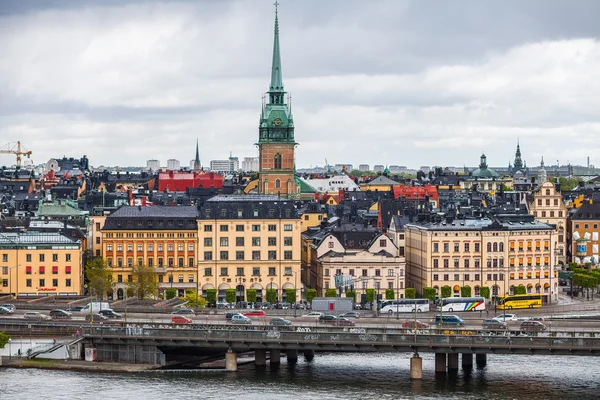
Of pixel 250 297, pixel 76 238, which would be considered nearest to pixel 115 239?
pixel 76 238

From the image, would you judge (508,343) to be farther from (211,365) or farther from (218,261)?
(218,261)

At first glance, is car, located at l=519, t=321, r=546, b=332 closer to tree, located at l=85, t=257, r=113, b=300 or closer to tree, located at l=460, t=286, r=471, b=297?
tree, located at l=460, t=286, r=471, b=297

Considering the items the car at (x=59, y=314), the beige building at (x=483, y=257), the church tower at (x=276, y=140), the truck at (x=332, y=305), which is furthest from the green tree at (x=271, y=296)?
the church tower at (x=276, y=140)

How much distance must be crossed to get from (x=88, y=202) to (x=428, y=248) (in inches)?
2532

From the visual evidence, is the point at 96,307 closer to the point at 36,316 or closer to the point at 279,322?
the point at 36,316

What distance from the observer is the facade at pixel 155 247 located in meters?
131

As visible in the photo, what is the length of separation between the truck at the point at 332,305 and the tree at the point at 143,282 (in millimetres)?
14391

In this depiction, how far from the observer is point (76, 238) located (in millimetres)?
131875

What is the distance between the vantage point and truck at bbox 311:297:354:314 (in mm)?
119375

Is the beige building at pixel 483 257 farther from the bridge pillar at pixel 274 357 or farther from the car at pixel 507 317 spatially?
the bridge pillar at pixel 274 357

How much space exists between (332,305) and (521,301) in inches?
746

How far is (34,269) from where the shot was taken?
12581 cm

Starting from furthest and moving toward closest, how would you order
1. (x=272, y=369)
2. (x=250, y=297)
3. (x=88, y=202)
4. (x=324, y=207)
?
1. (x=88, y=202)
2. (x=324, y=207)
3. (x=250, y=297)
4. (x=272, y=369)

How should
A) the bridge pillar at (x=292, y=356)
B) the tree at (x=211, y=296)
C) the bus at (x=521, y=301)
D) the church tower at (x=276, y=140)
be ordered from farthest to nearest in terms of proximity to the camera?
the church tower at (x=276, y=140)
the bus at (x=521, y=301)
the tree at (x=211, y=296)
the bridge pillar at (x=292, y=356)
